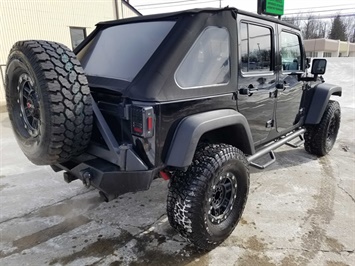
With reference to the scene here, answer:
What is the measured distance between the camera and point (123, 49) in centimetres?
278

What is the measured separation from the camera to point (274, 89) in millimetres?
3445

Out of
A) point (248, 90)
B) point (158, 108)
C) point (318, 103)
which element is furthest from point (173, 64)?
point (318, 103)

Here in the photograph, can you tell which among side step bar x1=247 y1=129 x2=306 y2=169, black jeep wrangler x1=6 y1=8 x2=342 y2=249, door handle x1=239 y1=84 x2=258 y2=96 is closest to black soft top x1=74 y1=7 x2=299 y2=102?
black jeep wrangler x1=6 y1=8 x2=342 y2=249

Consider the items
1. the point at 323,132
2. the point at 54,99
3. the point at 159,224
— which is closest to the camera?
the point at 54,99

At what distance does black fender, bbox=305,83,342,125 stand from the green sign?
469 centimetres

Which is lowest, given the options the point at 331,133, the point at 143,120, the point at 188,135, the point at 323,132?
the point at 331,133

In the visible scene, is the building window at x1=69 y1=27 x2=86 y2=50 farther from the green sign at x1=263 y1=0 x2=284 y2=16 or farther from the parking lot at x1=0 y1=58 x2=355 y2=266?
the parking lot at x1=0 y1=58 x2=355 y2=266

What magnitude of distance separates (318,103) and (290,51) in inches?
39.9

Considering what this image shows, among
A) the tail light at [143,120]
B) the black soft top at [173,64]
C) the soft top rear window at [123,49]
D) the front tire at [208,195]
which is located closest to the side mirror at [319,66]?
the black soft top at [173,64]

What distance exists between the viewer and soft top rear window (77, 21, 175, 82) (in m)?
2.49

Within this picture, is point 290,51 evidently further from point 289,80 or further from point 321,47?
point 321,47

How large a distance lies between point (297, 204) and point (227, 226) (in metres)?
1.20

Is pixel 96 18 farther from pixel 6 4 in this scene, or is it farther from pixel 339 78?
pixel 339 78

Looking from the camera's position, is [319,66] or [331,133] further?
[331,133]
